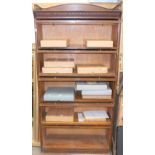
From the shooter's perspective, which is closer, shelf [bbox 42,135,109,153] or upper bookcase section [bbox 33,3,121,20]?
upper bookcase section [bbox 33,3,121,20]

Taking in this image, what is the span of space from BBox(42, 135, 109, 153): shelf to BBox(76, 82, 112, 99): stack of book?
0.56 metres

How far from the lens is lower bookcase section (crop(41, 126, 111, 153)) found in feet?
8.85

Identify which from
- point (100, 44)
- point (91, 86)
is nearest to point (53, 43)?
point (100, 44)

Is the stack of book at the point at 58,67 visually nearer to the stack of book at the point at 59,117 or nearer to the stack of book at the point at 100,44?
the stack of book at the point at 100,44

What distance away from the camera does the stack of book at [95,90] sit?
102 inches

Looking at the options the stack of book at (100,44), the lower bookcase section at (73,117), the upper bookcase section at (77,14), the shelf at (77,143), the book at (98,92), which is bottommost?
the shelf at (77,143)

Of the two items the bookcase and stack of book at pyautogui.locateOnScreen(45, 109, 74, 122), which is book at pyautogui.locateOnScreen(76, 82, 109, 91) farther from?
stack of book at pyautogui.locateOnScreen(45, 109, 74, 122)

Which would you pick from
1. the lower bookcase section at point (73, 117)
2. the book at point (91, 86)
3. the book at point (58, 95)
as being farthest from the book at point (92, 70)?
the lower bookcase section at point (73, 117)

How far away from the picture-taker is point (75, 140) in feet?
9.29

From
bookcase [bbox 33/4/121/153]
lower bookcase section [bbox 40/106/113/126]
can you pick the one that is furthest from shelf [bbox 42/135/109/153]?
lower bookcase section [bbox 40/106/113/126]

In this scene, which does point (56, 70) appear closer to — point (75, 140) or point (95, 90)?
point (95, 90)

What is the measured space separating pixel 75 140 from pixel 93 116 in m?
0.40
